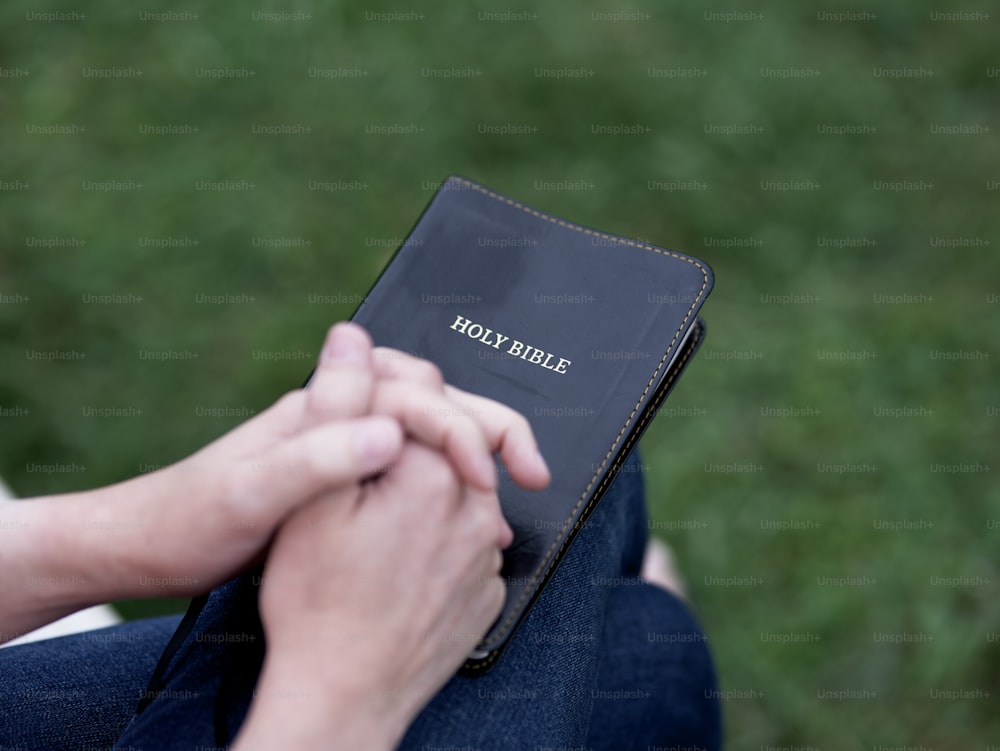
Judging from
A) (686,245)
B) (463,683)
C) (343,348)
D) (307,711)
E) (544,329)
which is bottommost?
(686,245)

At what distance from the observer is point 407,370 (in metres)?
1.04

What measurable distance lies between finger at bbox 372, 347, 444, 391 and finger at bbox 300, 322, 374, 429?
30 millimetres

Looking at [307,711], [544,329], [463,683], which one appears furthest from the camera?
[544,329]

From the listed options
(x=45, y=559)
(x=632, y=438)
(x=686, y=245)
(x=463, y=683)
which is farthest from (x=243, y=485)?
(x=686, y=245)

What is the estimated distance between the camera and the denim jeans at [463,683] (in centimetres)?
108

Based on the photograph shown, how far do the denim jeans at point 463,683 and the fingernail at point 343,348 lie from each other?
365 millimetres

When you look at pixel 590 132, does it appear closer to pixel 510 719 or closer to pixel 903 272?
pixel 903 272

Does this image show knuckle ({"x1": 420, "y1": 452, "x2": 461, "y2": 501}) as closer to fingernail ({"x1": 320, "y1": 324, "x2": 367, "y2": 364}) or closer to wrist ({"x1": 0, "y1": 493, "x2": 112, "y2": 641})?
fingernail ({"x1": 320, "y1": 324, "x2": 367, "y2": 364})

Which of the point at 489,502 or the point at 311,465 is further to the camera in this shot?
the point at 489,502

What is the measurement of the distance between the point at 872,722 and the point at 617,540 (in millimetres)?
991

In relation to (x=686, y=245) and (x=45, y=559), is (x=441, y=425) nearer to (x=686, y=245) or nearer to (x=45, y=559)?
(x=45, y=559)

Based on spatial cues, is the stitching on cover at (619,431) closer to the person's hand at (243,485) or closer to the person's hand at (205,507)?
the person's hand at (243,485)

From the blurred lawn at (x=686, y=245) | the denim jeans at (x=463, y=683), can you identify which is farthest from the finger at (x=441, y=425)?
the blurred lawn at (x=686, y=245)

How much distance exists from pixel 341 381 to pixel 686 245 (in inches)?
68.3
